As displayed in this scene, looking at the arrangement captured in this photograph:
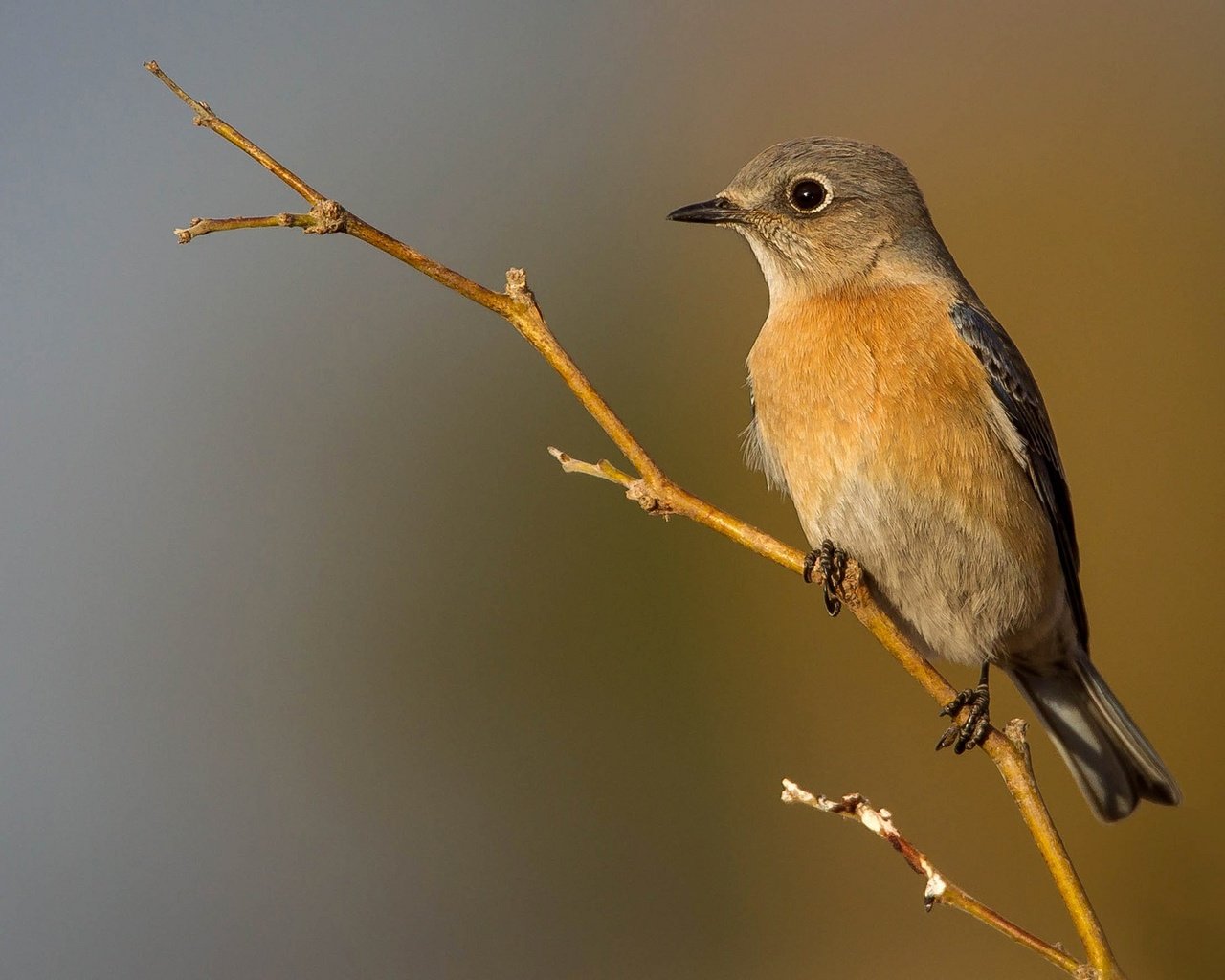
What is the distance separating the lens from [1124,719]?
15.0ft

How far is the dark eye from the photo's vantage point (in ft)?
14.7

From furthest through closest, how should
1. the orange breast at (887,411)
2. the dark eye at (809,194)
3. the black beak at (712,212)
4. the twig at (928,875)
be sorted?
Result: the dark eye at (809,194)
the black beak at (712,212)
the orange breast at (887,411)
the twig at (928,875)

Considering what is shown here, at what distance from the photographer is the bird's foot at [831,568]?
3.70m

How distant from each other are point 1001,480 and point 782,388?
0.78m

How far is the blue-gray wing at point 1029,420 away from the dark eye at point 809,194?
0.66 m

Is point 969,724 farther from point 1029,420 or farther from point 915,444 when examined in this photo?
point 1029,420

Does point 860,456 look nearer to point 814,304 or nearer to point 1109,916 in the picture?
point 814,304

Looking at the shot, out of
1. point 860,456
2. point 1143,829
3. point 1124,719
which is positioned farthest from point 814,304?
point 1143,829

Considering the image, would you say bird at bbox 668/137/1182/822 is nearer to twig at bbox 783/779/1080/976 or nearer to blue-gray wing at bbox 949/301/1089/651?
blue-gray wing at bbox 949/301/1089/651

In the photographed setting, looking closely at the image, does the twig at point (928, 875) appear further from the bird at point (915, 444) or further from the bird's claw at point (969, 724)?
the bird's claw at point (969, 724)

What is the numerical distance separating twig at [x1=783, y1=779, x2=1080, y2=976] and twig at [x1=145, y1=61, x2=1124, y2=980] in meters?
0.09

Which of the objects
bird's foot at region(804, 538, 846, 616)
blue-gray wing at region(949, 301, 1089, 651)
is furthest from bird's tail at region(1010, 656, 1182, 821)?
bird's foot at region(804, 538, 846, 616)

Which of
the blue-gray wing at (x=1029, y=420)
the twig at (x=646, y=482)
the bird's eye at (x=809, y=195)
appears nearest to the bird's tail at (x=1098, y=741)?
the blue-gray wing at (x=1029, y=420)

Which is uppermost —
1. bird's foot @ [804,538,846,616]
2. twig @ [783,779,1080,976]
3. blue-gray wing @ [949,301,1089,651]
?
blue-gray wing @ [949,301,1089,651]
